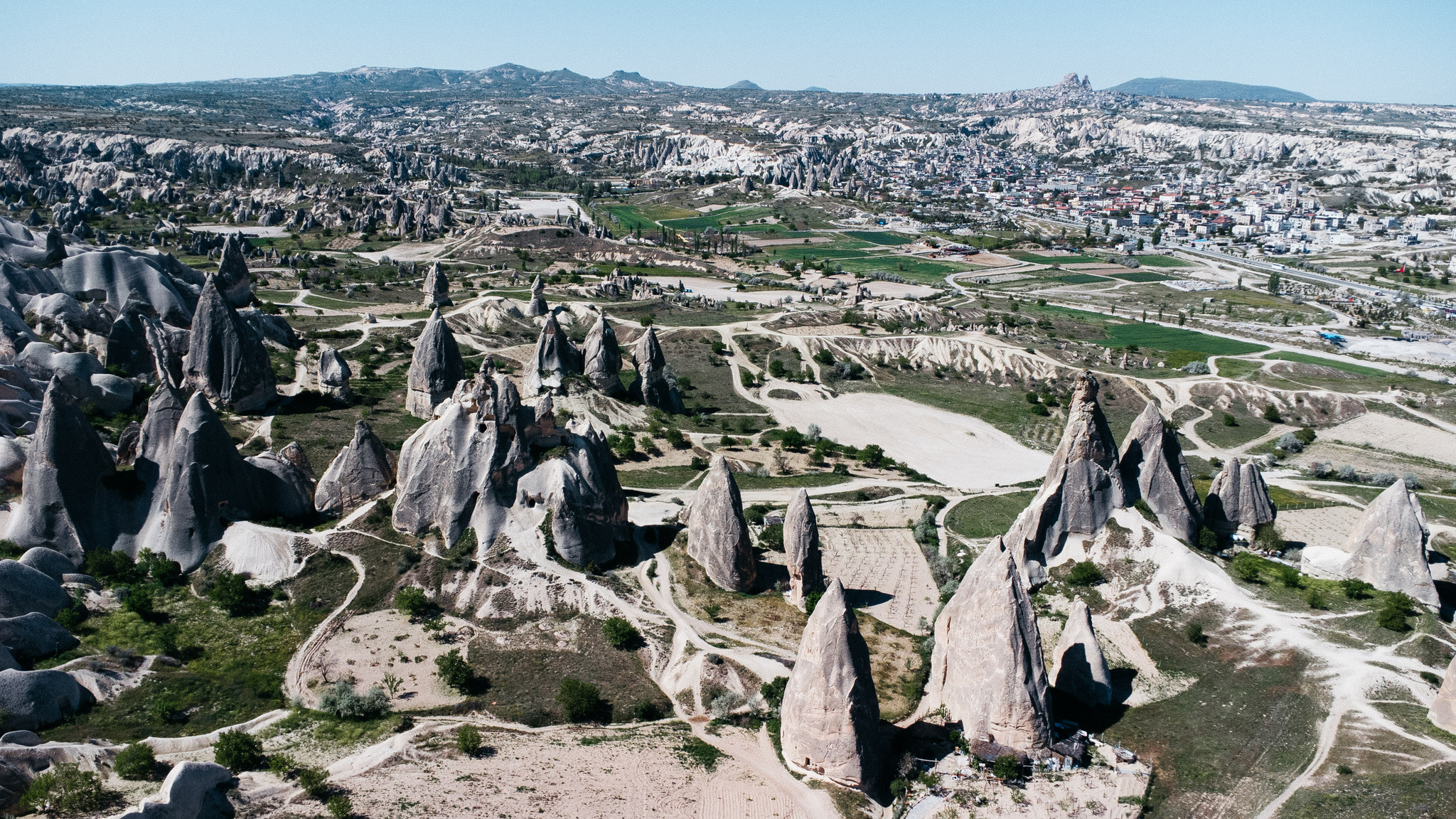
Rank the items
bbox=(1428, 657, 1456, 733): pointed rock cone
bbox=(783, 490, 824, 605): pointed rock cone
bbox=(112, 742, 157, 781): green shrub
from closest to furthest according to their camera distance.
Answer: bbox=(112, 742, 157, 781): green shrub → bbox=(1428, 657, 1456, 733): pointed rock cone → bbox=(783, 490, 824, 605): pointed rock cone

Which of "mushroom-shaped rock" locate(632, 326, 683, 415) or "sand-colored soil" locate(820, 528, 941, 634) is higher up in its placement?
"mushroom-shaped rock" locate(632, 326, 683, 415)

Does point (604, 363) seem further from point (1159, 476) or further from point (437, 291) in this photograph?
point (1159, 476)

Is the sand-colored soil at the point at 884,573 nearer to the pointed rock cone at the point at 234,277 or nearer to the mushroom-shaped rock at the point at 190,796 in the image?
the mushroom-shaped rock at the point at 190,796

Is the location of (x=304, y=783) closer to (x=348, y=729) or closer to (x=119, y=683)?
(x=348, y=729)

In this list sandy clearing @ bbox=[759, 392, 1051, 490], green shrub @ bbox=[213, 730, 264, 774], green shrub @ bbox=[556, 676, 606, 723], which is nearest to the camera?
green shrub @ bbox=[213, 730, 264, 774]

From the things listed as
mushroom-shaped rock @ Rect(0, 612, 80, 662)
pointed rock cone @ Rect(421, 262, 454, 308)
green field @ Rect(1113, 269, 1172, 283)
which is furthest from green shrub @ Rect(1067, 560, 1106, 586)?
green field @ Rect(1113, 269, 1172, 283)

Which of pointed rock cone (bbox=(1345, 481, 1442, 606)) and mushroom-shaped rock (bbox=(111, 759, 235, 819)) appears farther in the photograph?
pointed rock cone (bbox=(1345, 481, 1442, 606))

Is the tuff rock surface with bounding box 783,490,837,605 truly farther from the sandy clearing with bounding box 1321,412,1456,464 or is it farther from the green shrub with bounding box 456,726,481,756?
the sandy clearing with bounding box 1321,412,1456,464
